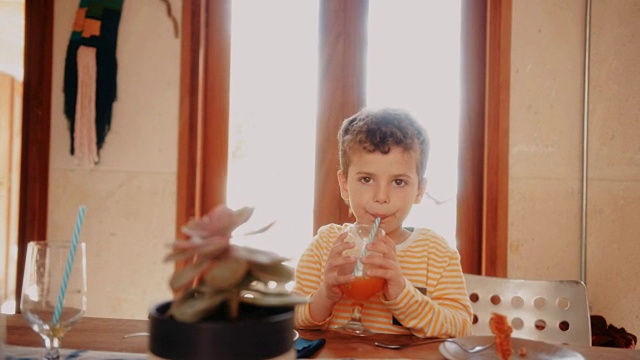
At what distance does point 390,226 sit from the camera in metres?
1.41

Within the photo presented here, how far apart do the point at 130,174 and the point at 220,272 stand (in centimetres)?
210

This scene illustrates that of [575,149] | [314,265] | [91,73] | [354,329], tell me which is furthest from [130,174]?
[575,149]

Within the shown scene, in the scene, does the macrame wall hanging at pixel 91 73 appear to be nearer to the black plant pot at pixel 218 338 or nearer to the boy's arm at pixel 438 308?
the boy's arm at pixel 438 308

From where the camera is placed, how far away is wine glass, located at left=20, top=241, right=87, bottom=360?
0.78 m

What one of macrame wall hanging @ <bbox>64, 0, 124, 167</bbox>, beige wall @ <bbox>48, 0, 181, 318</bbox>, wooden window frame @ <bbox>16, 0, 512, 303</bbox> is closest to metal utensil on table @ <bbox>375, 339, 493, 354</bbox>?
wooden window frame @ <bbox>16, 0, 512, 303</bbox>

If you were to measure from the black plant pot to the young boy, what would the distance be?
1.96ft

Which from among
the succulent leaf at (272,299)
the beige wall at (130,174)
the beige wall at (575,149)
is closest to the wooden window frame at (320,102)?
the beige wall at (130,174)

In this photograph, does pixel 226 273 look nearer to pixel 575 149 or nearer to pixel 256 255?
pixel 256 255

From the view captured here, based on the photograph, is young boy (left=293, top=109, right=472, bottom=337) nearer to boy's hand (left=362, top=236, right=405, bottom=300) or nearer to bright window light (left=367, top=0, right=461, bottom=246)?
boy's hand (left=362, top=236, right=405, bottom=300)

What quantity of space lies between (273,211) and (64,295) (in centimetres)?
185

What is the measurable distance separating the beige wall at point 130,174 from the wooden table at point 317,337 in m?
1.40

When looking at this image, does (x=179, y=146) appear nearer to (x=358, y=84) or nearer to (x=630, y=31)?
(x=358, y=84)

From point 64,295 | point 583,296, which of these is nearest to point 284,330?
point 64,295

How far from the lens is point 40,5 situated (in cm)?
247
